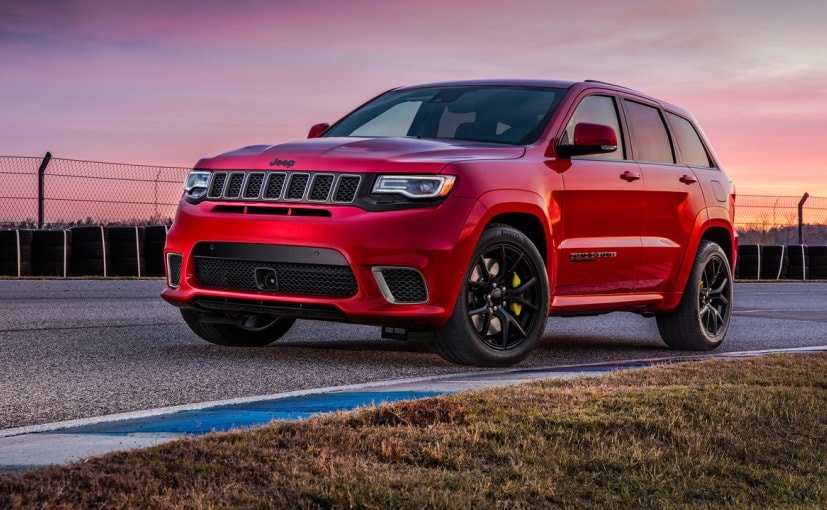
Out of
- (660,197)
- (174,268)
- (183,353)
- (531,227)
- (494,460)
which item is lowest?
(183,353)

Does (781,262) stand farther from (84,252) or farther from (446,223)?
(446,223)

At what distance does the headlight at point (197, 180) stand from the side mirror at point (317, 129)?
1.45 meters

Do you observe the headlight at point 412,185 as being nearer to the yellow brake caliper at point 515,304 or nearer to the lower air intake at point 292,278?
the lower air intake at point 292,278

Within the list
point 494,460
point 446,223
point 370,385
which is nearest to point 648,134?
point 446,223

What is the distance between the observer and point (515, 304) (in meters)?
7.59

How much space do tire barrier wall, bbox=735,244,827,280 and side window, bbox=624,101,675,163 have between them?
18.8m

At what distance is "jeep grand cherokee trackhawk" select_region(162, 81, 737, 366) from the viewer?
6.95m

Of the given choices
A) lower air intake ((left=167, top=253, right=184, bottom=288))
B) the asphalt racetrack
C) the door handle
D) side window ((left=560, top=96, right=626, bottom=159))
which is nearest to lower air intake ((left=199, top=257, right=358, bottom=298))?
lower air intake ((left=167, top=253, right=184, bottom=288))

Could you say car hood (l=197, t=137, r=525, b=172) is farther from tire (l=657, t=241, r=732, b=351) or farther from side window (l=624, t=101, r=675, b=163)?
tire (l=657, t=241, r=732, b=351)

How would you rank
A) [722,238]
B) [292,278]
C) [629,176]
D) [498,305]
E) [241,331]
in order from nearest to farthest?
1. [292,278]
2. [498,305]
3. [241,331]
4. [629,176]
5. [722,238]

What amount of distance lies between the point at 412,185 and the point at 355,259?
551 millimetres

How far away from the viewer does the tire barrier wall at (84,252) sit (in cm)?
1864

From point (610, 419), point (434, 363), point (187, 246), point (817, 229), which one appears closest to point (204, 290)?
point (187, 246)

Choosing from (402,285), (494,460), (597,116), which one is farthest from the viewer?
(597,116)
